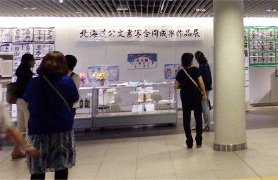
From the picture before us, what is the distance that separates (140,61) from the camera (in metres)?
9.20

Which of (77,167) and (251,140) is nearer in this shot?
(77,167)

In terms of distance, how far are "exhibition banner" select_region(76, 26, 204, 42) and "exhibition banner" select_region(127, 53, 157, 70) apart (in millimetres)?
552

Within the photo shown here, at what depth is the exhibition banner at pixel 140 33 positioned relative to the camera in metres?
8.91

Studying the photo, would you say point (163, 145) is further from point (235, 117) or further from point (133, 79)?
point (133, 79)

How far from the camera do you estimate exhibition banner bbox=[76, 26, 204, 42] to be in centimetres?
891

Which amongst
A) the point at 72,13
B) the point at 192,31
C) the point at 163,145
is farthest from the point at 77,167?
the point at 192,31

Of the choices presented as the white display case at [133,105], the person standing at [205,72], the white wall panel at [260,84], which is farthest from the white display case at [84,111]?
the white wall panel at [260,84]

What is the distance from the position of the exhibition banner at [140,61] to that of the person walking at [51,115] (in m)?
6.75

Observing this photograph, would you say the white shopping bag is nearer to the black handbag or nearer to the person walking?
the black handbag

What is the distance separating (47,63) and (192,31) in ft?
24.5

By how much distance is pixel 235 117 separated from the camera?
452 cm

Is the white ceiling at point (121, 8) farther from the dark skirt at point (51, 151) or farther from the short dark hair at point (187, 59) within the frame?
the dark skirt at point (51, 151)

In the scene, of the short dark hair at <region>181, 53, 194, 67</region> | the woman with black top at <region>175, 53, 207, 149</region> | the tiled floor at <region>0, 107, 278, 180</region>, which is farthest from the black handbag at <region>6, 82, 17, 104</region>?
the short dark hair at <region>181, 53, 194, 67</region>

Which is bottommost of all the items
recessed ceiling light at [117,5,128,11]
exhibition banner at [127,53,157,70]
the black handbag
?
the black handbag
